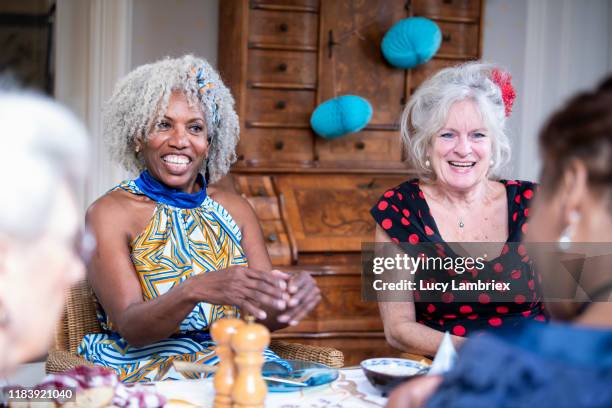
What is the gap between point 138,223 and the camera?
228 centimetres

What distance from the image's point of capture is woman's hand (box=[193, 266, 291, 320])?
5.75ft

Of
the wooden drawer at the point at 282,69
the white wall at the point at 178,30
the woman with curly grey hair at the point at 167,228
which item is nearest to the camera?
the woman with curly grey hair at the point at 167,228

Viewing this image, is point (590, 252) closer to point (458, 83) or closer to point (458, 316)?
point (458, 316)

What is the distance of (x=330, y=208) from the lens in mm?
4012

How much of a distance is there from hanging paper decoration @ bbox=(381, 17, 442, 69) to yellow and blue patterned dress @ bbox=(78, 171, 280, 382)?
206 centimetres

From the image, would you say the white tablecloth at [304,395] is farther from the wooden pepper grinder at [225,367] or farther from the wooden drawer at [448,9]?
the wooden drawer at [448,9]

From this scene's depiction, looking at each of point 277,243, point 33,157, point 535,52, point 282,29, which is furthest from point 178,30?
point 33,157

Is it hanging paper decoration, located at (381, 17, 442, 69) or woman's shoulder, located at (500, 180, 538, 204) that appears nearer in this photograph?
woman's shoulder, located at (500, 180, 538, 204)

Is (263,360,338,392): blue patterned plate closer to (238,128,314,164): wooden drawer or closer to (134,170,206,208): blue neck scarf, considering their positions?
(134,170,206,208): blue neck scarf

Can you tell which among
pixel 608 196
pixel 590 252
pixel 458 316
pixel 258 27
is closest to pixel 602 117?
pixel 608 196

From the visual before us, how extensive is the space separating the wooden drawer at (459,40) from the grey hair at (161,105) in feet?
6.83

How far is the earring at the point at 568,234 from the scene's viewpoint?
944 mm

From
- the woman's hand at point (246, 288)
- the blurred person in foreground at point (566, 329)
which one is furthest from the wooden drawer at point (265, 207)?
the blurred person in foreground at point (566, 329)

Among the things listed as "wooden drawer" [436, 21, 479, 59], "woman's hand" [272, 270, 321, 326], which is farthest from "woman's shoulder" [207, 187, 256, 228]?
"wooden drawer" [436, 21, 479, 59]
